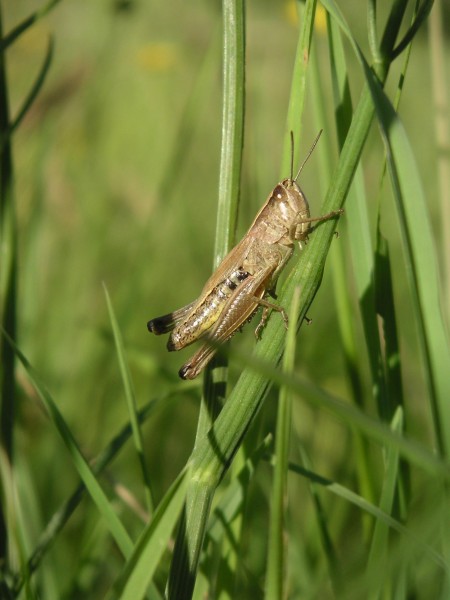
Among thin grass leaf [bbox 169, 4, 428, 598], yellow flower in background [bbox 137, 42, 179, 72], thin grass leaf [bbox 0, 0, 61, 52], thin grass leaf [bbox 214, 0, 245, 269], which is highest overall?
yellow flower in background [bbox 137, 42, 179, 72]

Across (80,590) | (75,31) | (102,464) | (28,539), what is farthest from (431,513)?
(75,31)

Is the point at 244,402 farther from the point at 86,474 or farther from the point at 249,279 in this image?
the point at 249,279

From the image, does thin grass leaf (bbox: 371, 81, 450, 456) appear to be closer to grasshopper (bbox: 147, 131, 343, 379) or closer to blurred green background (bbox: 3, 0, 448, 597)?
blurred green background (bbox: 3, 0, 448, 597)

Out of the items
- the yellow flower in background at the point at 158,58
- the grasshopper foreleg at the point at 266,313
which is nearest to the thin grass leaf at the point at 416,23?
the grasshopper foreleg at the point at 266,313

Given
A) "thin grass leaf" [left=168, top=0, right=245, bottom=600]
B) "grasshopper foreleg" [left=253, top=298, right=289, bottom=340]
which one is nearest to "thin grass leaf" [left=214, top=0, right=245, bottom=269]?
"thin grass leaf" [left=168, top=0, right=245, bottom=600]

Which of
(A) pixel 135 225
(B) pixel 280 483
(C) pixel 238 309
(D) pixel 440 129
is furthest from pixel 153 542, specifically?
(A) pixel 135 225

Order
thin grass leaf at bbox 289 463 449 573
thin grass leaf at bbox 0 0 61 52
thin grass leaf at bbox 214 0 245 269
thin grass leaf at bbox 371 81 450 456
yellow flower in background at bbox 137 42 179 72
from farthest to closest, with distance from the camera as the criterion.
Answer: yellow flower in background at bbox 137 42 179 72 < thin grass leaf at bbox 0 0 61 52 < thin grass leaf at bbox 214 0 245 269 < thin grass leaf at bbox 371 81 450 456 < thin grass leaf at bbox 289 463 449 573
